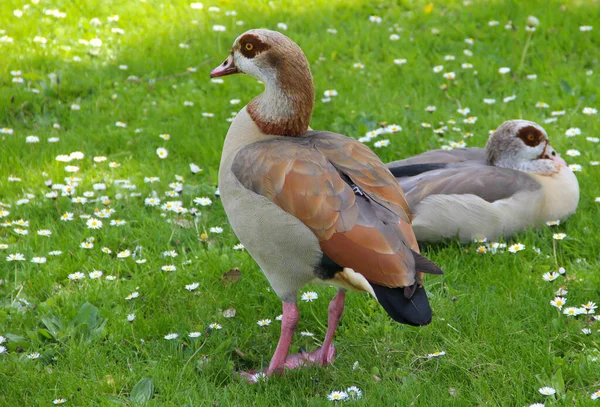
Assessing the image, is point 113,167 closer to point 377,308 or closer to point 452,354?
point 377,308

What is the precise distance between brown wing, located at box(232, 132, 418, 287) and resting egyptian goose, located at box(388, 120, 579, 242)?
4.15 feet

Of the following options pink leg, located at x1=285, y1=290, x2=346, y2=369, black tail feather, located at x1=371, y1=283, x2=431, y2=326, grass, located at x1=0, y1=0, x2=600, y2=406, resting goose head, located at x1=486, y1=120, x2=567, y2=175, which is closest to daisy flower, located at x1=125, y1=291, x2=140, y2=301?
grass, located at x1=0, y1=0, x2=600, y2=406

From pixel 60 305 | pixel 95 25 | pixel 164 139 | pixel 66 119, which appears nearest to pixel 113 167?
pixel 164 139

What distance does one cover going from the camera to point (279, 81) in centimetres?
425

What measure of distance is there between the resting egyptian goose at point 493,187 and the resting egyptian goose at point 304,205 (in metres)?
1.27

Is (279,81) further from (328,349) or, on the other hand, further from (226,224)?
(226,224)

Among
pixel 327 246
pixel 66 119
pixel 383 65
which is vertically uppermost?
pixel 327 246

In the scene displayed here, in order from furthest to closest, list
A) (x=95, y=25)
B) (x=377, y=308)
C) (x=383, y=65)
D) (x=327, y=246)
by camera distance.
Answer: (x=95, y=25) → (x=383, y=65) → (x=377, y=308) → (x=327, y=246)

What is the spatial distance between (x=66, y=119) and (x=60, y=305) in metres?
3.11

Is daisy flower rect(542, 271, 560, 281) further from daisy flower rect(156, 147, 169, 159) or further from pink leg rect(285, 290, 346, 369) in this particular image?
daisy flower rect(156, 147, 169, 159)

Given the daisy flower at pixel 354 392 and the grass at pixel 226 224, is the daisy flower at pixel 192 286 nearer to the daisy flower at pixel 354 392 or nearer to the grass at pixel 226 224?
the grass at pixel 226 224

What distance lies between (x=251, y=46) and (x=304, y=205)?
1.05 m

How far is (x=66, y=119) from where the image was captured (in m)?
7.39

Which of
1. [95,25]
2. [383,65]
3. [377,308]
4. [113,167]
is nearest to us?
[377,308]
